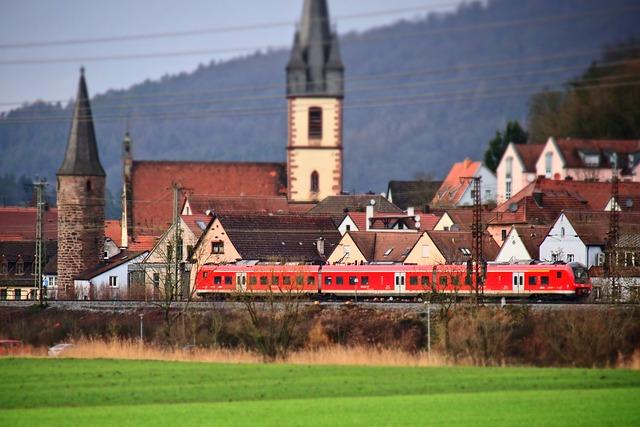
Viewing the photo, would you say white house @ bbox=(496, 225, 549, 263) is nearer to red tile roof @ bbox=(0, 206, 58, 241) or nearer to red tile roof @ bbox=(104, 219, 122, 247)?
red tile roof @ bbox=(104, 219, 122, 247)

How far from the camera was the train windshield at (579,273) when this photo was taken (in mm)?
76688

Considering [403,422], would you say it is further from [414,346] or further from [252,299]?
[252,299]

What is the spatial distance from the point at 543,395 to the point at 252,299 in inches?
1270

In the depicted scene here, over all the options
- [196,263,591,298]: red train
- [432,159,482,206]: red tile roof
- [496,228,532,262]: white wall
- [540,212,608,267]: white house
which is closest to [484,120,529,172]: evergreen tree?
[432,159,482,206]: red tile roof

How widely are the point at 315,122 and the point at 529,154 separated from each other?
1625 centimetres

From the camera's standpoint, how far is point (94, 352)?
199ft

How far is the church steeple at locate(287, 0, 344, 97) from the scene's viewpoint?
126m

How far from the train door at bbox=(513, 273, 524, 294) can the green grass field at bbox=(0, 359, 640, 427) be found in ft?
85.5

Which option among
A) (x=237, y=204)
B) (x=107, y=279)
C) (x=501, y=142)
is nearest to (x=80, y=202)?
(x=107, y=279)

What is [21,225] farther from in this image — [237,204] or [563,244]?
[563,244]

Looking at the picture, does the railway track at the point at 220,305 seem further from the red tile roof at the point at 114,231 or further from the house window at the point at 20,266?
the red tile roof at the point at 114,231

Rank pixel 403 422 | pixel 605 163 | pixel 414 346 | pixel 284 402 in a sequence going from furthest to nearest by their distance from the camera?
pixel 605 163 → pixel 414 346 → pixel 284 402 → pixel 403 422

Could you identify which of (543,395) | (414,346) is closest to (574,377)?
(543,395)

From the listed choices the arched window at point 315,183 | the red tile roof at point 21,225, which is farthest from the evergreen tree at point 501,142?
the red tile roof at point 21,225
